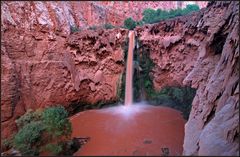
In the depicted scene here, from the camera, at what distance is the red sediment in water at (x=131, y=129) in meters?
10.2

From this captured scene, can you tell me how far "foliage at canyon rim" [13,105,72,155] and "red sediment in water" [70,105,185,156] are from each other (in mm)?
1079

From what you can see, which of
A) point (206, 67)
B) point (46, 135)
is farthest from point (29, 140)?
point (206, 67)

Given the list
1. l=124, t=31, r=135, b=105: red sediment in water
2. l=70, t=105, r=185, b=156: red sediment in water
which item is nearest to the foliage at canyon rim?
l=70, t=105, r=185, b=156: red sediment in water

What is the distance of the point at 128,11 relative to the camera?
3266cm

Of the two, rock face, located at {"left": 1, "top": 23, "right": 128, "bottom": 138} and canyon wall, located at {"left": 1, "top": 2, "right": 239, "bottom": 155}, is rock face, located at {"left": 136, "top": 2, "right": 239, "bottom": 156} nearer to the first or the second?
canyon wall, located at {"left": 1, "top": 2, "right": 239, "bottom": 155}

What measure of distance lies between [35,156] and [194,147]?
271 inches

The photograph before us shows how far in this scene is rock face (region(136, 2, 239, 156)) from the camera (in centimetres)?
627

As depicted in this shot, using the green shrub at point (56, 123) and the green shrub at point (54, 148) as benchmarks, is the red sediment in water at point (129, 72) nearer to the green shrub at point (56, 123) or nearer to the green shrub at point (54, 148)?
the green shrub at point (56, 123)

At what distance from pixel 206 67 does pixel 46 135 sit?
8352 mm

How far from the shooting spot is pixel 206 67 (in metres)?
10.6

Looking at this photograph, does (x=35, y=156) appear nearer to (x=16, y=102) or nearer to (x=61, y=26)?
(x=16, y=102)

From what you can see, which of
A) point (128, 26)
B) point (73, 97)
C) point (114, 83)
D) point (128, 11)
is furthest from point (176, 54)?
point (128, 11)

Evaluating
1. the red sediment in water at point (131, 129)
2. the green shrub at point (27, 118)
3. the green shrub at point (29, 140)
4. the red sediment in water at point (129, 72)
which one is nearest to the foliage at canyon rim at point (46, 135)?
the green shrub at point (29, 140)

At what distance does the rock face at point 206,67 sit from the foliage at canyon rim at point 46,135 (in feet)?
18.8
